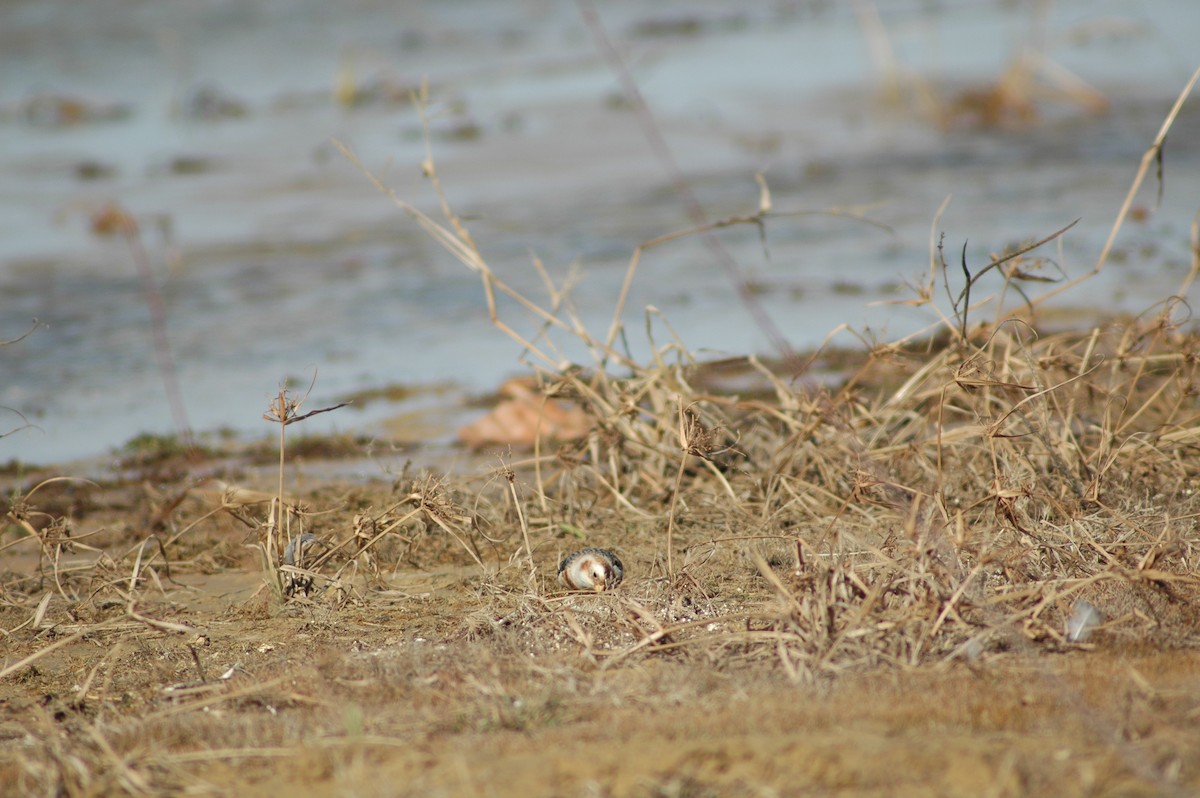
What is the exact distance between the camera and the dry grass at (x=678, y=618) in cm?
237

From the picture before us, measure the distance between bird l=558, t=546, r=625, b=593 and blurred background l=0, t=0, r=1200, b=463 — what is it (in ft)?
2.91

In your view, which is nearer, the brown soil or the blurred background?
the brown soil

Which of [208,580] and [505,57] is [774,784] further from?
[505,57]

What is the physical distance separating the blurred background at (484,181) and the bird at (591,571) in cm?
89

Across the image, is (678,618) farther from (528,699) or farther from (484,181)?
(484,181)

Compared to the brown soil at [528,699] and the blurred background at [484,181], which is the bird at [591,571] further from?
the blurred background at [484,181]

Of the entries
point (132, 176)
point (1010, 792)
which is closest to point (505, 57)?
point (132, 176)

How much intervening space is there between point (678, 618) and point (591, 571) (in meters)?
0.32

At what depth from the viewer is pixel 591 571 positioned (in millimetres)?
3389

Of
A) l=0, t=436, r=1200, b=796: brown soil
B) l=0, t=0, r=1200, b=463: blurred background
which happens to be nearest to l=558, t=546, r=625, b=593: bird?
l=0, t=436, r=1200, b=796: brown soil

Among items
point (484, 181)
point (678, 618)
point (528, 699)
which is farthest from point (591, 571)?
point (484, 181)

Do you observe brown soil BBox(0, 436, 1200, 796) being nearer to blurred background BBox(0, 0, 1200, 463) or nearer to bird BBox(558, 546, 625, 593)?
bird BBox(558, 546, 625, 593)

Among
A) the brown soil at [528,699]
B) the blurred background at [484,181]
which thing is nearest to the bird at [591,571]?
the brown soil at [528,699]

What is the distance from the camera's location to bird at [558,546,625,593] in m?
3.37
